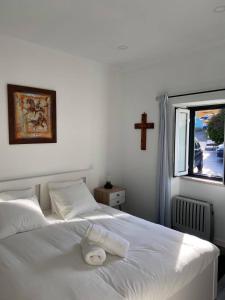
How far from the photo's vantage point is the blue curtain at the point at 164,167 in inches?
131

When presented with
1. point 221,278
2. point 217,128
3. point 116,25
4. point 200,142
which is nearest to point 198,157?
point 200,142

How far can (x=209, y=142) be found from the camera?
11.1 ft

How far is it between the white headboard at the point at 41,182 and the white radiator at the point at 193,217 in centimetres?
146

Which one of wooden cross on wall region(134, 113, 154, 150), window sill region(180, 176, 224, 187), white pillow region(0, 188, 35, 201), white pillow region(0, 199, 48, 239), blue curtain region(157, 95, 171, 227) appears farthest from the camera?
wooden cross on wall region(134, 113, 154, 150)

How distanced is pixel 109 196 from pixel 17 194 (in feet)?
4.20

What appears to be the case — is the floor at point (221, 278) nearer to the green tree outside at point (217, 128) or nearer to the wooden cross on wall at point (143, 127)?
the green tree outside at point (217, 128)

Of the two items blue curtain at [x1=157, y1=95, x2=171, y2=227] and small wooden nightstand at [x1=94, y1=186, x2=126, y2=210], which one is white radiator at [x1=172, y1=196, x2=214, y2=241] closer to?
blue curtain at [x1=157, y1=95, x2=171, y2=227]

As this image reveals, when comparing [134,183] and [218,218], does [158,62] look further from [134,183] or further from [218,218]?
[218,218]

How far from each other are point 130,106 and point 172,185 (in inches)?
55.3

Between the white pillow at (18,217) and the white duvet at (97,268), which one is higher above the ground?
the white pillow at (18,217)

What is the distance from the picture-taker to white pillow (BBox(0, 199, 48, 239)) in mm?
2193

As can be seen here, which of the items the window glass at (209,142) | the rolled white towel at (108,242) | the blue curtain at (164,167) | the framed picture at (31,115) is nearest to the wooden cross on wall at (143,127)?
the blue curtain at (164,167)

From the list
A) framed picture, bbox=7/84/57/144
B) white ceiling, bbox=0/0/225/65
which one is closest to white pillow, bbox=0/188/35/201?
framed picture, bbox=7/84/57/144

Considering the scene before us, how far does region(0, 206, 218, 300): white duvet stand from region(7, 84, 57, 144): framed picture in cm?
116
